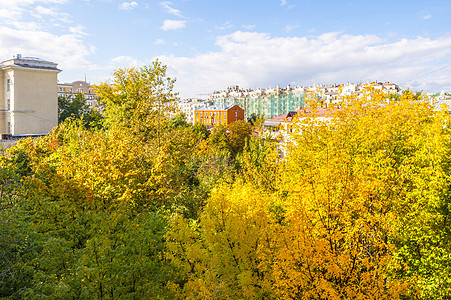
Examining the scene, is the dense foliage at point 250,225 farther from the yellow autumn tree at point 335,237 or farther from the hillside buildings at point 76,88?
the hillside buildings at point 76,88

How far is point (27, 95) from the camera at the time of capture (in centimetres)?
4984

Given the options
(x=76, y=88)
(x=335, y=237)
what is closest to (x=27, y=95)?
(x=335, y=237)

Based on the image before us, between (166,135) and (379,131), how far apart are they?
1523 cm

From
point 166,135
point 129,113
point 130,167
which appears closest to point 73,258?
point 130,167

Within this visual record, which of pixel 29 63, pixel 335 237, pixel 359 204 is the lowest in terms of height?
pixel 335 237

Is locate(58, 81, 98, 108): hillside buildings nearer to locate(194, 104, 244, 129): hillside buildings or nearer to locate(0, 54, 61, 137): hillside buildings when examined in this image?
locate(194, 104, 244, 129): hillside buildings

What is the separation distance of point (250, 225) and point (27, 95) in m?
49.4

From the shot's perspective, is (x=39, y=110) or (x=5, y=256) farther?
(x=39, y=110)

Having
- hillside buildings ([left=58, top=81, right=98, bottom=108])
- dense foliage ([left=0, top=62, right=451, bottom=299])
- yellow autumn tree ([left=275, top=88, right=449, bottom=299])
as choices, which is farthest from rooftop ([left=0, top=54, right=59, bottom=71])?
hillside buildings ([left=58, top=81, right=98, bottom=108])

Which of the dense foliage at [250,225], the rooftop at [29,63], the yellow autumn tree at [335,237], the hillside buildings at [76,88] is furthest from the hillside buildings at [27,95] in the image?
the hillside buildings at [76,88]

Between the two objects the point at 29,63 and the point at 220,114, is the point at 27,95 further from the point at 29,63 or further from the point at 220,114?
the point at 220,114

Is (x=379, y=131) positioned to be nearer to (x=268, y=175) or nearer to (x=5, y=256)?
(x=268, y=175)

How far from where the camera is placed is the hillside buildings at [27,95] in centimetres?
4869

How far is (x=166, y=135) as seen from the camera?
81.7ft
